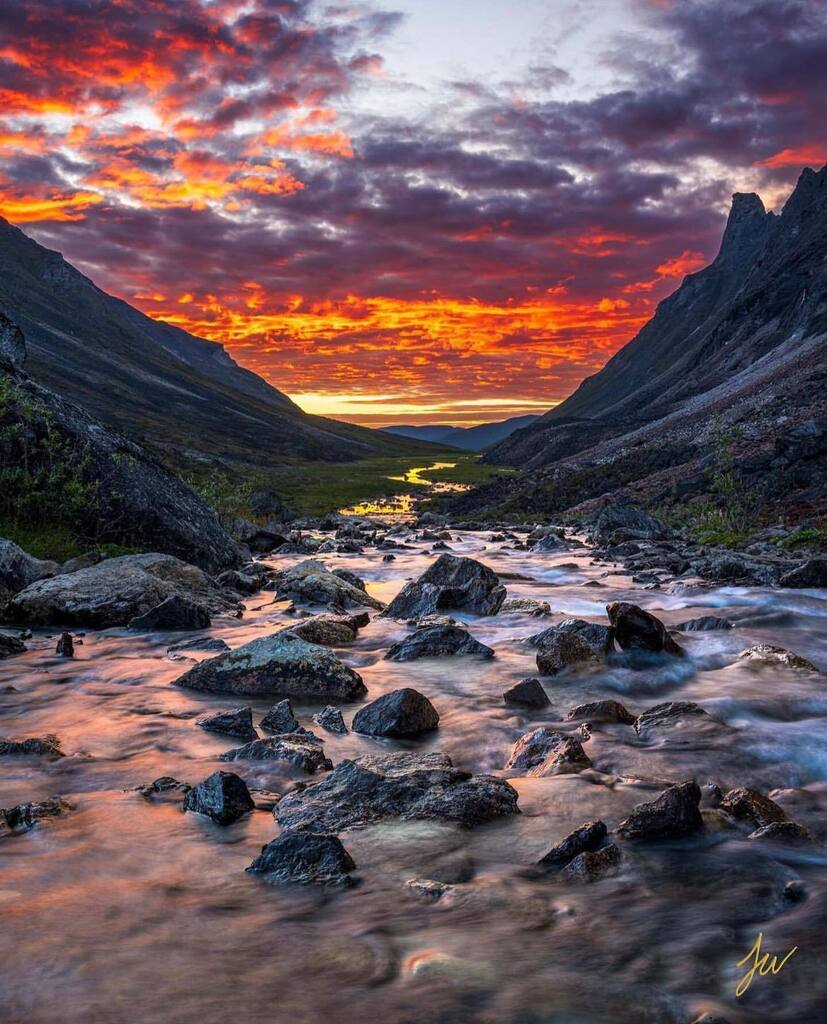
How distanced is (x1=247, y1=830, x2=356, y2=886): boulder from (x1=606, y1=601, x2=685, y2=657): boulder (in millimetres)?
7936

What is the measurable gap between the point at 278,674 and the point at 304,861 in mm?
5235

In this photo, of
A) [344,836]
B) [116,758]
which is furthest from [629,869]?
[116,758]

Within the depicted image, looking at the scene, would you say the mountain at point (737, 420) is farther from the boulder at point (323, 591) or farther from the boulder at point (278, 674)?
the boulder at point (278, 674)

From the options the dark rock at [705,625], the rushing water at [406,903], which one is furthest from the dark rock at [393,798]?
the dark rock at [705,625]

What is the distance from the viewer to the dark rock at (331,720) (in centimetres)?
879

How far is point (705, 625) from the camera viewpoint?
14930 millimetres

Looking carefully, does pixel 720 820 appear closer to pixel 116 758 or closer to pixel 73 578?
pixel 116 758

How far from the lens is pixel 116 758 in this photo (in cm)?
790

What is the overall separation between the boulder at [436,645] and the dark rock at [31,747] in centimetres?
594

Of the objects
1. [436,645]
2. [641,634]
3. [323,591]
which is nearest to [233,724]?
[436,645]

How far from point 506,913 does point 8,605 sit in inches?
512

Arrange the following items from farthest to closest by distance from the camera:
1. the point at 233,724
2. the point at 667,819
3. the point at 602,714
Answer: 1. the point at 602,714
2. the point at 233,724
3. the point at 667,819

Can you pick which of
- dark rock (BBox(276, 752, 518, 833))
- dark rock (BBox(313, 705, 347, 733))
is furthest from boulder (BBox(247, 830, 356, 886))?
dark rock (BBox(313, 705, 347, 733))
